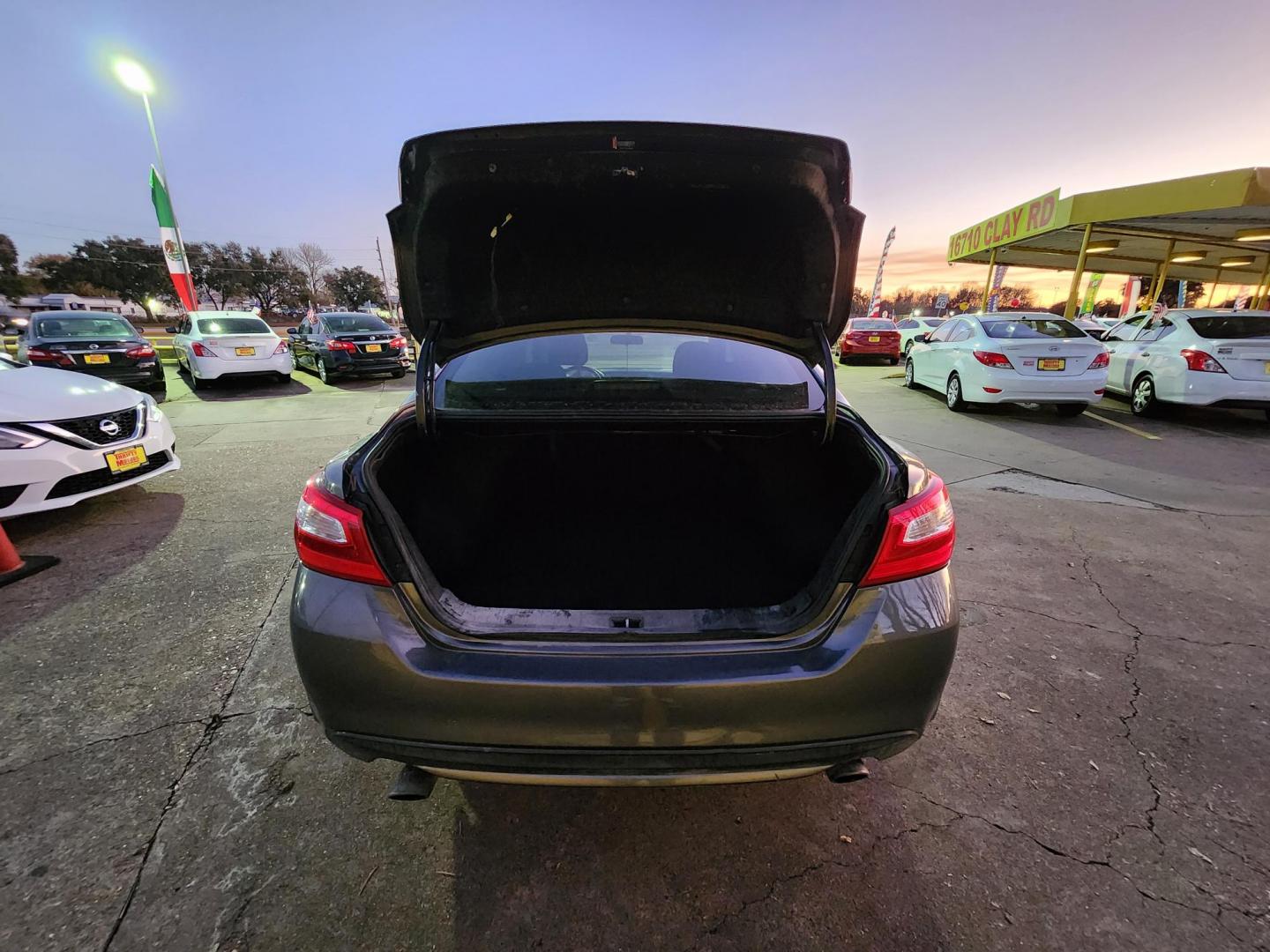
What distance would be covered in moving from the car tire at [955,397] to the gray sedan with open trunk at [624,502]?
692cm

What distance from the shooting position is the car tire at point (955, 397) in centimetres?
810

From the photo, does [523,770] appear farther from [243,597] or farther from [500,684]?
[243,597]

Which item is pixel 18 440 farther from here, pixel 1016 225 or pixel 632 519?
pixel 1016 225

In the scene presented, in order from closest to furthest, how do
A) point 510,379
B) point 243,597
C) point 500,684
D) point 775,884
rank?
point 500,684, point 775,884, point 510,379, point 243,597

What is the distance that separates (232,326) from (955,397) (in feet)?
43.1

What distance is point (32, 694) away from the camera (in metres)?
2.15

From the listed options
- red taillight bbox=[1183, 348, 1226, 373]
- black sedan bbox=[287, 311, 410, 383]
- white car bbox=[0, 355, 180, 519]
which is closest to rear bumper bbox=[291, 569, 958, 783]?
white car bbox=[0, 355, 180, 519]

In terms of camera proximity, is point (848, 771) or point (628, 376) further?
point (628, 376)

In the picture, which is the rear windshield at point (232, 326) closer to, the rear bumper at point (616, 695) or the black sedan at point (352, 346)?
the black sedan at point (352, 346)

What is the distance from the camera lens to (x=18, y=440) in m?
3.28

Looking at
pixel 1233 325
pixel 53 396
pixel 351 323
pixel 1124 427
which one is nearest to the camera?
pixel 53 396

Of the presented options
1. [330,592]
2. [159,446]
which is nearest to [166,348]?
[159,446]

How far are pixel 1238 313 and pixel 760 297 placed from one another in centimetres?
935

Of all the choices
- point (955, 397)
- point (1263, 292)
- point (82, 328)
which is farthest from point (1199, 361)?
point (1263, 292)
